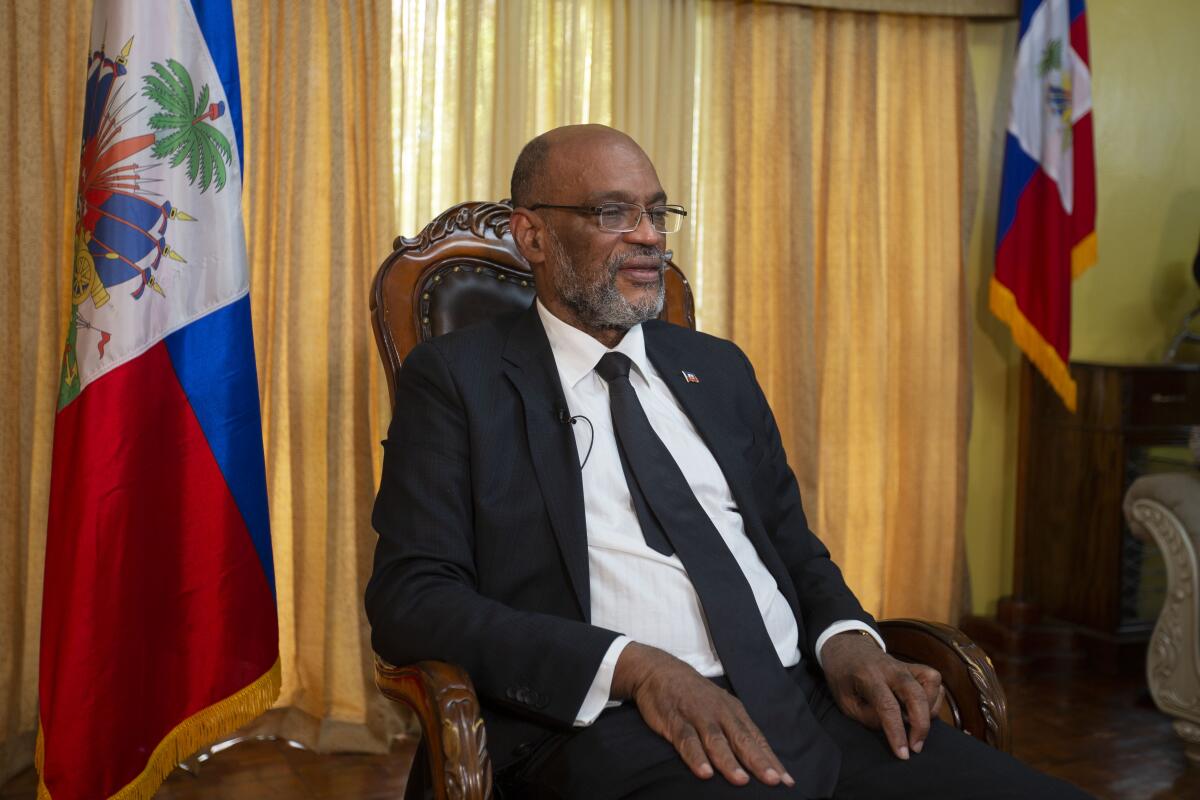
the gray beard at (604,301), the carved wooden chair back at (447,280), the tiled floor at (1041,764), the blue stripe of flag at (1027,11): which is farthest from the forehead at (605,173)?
the blue stripe of flag at (1027,11)

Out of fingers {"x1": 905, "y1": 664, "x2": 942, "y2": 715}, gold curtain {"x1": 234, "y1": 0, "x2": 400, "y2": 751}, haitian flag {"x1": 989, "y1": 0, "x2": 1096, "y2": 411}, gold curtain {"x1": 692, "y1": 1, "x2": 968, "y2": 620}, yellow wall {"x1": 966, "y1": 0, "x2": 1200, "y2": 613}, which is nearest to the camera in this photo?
fingers {"x1": 905, "y1": 664, "x2": 942, "y2": 715}

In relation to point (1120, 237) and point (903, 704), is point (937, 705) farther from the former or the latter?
point (1120, 237)

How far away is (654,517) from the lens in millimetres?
1826

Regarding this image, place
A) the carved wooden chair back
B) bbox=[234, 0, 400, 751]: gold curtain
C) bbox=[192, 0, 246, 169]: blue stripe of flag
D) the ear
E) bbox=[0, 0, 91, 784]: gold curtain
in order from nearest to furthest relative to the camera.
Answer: the ear, the carved wooden chair back, bbox=[192, 0, 246, 169]: blue stripe of flag, bbox=[0, 0, 91, 784]: gold curtain, bbox=[234, 0, 400, 751]: gold curtain

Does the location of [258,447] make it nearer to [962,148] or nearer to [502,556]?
[502,556]

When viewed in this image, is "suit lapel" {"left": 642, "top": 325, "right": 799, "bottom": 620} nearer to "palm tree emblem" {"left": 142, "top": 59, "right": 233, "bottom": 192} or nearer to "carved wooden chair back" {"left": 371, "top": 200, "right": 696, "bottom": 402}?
"carved wooden chair back" {"left": 371, "top": 200, "right": 696, "bottom": 402}

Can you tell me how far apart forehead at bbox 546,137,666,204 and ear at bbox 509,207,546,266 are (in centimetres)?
9

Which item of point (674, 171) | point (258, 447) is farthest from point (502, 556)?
point (674, 171)

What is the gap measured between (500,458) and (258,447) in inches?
39.3

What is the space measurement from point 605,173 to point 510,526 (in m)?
0.68

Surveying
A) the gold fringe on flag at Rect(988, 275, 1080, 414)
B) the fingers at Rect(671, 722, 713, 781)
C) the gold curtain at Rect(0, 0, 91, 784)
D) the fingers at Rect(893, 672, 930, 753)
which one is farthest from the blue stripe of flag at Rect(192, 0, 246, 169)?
the gold fringe on flag at Rect(988, 275, 1080, 414)

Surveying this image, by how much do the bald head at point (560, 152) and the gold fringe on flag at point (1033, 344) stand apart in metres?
2.53

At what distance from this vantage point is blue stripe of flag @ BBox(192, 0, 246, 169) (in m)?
2.51

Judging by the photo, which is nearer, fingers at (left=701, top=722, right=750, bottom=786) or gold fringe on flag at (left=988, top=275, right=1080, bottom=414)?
fingers at (left=701, top=722, right=750, bottom=786)
